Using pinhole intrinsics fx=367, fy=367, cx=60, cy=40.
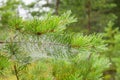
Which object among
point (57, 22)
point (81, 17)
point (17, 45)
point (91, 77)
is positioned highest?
point (57, 22)

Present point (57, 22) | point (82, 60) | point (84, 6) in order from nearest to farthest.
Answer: point (57, 22)
point (82, 60)
point (84, 6)

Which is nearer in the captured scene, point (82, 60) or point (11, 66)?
point (11, 66)

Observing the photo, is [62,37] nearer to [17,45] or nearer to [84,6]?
[17,45]

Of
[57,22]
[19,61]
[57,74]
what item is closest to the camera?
[57,22]

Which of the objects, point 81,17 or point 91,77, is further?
point 81,17

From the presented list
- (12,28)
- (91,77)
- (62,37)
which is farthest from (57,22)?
(91,77)

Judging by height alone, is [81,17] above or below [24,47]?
below

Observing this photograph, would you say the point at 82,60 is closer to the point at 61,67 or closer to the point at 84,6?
the point at 61,67

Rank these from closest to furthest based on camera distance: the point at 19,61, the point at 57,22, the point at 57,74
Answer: the point at 57,22
the point at 19,61
the point at 57,74

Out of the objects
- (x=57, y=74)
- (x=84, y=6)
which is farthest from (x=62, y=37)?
(x=84, y=6)

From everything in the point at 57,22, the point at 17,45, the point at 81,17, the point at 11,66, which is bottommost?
the point at 81,17
